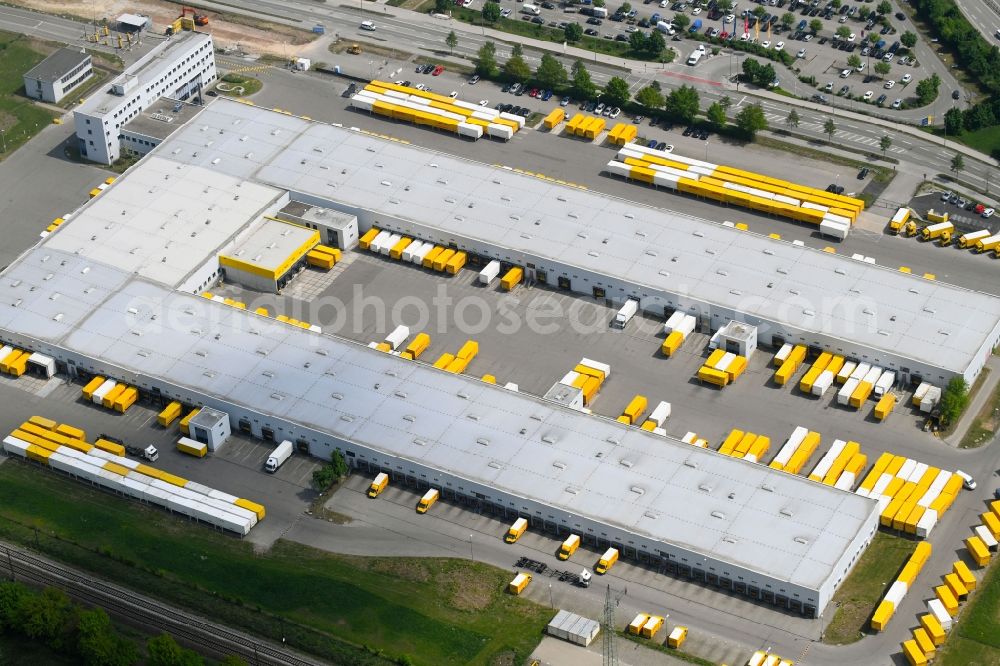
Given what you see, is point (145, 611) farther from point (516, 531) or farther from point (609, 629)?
point (609, 629)

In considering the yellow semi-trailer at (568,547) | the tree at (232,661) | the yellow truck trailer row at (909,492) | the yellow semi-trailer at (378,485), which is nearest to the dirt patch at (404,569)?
the yellow semi-trailer at (378,485)

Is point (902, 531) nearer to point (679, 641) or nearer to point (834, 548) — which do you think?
point (834, 548)

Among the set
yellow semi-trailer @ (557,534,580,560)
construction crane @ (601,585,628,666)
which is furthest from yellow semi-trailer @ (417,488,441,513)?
construction crane @ (601,585,628,666)

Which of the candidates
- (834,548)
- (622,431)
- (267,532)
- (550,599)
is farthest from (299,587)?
(834,548)

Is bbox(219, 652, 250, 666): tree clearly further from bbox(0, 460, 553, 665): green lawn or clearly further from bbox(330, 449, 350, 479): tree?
bbox(330, 449, 350, 479): tree

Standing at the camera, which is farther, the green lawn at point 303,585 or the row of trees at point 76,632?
the green lawn at point 303,585

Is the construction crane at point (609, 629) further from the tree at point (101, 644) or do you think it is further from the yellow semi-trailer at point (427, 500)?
the tree at point (101, 644)
